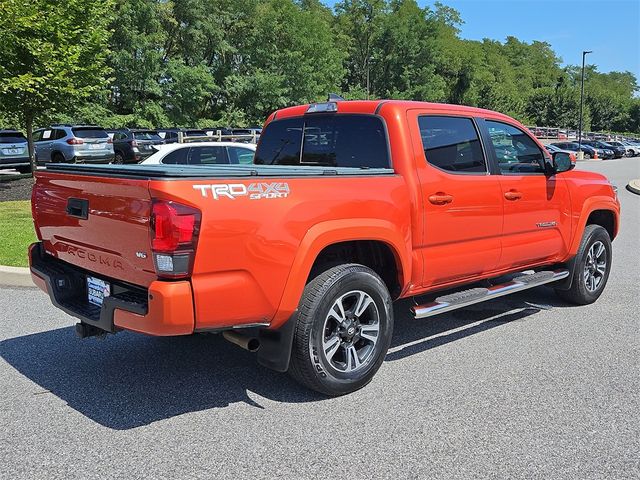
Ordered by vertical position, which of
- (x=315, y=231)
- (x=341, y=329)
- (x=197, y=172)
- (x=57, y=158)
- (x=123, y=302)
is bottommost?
(x=341, y=329)

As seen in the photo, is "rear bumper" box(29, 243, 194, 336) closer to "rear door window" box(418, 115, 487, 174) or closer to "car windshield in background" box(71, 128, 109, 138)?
"rear door window" box(418, 115, 487, 174)

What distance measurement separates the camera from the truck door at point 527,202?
5.20m

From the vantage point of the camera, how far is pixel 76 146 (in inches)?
839

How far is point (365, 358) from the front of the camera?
13.6 feet

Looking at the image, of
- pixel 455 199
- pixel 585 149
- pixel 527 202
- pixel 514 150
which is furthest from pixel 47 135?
pixel 585 149

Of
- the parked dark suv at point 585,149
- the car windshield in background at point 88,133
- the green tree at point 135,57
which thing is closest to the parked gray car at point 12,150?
the car windshield in background at point 88,133

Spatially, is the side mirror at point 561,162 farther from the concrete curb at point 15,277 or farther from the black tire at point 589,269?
the concrete curb at point 15,277

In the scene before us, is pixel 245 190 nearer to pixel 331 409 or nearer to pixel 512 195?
pixel 331 409

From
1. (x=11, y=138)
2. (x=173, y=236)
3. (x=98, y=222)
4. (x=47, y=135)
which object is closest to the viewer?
(x=173, y=236)

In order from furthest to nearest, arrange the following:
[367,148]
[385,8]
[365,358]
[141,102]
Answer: [385,8]
[141,102]
[367,148]
[365,358]

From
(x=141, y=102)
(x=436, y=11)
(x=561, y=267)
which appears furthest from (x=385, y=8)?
(x=561, y=267)

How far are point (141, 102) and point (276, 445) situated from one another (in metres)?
46.3

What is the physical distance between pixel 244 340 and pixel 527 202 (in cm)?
299

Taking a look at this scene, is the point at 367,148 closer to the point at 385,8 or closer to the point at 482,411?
the point at 482,411
